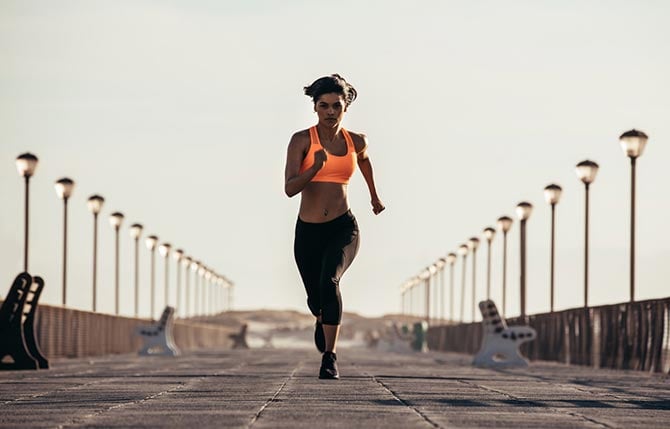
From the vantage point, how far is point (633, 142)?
3431 centimetres

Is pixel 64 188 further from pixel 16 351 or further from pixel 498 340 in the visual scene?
pixel 16 351

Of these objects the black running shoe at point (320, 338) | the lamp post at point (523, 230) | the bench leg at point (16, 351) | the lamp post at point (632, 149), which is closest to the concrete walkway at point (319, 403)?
the black running shoe at point (320, 338)

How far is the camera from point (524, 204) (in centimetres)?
5197

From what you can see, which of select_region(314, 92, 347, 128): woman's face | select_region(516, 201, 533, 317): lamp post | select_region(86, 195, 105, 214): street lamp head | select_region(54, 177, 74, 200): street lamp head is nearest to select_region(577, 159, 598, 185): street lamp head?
select_region(516, 201, 533, 317): lamp post

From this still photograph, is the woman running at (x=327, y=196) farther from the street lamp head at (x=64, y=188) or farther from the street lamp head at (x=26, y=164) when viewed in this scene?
the street lamp head at (x=64, y=188)

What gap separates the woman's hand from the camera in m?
15.2

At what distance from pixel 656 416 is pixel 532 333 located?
1806 cm

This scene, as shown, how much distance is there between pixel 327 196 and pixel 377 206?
0.87 m

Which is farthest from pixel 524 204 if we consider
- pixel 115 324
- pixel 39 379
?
pixel 39 379

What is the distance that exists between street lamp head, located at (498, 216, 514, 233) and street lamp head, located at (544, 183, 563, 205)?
1399cm

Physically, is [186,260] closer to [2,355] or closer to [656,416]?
[2,355]

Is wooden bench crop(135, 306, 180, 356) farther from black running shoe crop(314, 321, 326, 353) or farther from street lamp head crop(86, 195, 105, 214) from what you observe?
black running shoe crop(314, 321, 326, 353)

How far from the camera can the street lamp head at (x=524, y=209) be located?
51688 mm

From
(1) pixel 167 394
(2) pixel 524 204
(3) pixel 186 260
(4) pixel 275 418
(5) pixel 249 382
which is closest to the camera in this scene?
(4) pixel 275 418
